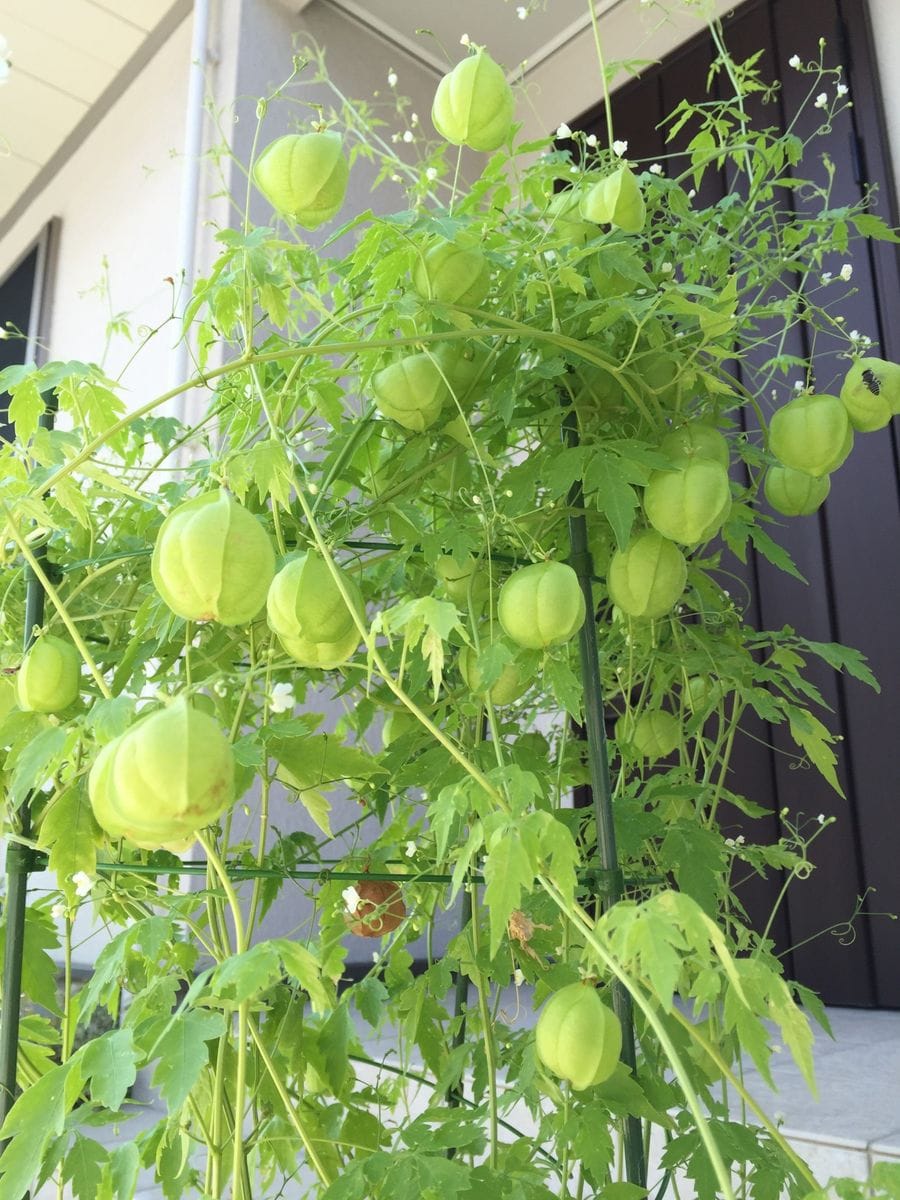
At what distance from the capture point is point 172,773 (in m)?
0.57

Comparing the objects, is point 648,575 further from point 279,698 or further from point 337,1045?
point 337,1045

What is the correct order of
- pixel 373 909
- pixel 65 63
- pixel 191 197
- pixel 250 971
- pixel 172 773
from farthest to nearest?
pixel 65 63 → pixel 191 197 → pixel 373 909 → pixel 250 971 → pixel 172 773

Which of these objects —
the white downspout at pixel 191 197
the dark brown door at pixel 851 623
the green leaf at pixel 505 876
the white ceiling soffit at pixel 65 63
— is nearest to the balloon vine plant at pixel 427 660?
the green leaf at pixel 505 876

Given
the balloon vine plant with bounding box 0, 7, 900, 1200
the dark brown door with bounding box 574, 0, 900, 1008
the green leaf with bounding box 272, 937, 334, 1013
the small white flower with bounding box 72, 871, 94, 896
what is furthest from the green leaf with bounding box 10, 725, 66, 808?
the dark brown door with bounding box 574, 0, 900, 1008

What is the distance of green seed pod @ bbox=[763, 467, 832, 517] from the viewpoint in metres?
1.06

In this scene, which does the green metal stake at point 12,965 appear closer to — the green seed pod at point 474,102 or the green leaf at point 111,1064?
the green leaf at point 111,1064

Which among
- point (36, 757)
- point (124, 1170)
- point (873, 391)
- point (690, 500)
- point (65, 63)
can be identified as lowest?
point (124, 1170)

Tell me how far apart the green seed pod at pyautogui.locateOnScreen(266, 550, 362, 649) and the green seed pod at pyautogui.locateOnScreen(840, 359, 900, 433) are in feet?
1.77

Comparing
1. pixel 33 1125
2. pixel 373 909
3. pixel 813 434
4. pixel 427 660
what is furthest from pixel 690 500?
pixel 33 1125

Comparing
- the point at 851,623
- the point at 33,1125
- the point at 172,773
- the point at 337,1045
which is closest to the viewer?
the point at 172,773

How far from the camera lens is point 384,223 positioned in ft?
2.58

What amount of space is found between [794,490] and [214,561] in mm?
655

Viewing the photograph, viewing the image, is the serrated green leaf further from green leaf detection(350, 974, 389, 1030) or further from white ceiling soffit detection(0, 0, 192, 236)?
white ceiling soffit detection(0, 0, 192, 236)

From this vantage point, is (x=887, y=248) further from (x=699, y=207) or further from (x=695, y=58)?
(x=695, y=58)
